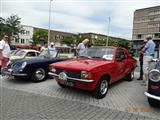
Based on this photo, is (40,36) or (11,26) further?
(40,36)

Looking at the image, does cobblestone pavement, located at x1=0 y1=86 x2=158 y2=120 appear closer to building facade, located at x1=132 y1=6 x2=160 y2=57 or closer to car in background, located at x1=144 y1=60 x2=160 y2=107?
car in background, located at x1=144 y1=60 x2=160 y2=107

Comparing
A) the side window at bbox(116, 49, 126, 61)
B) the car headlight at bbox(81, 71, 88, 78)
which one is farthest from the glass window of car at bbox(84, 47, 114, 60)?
the car headlight at bbox(81, 71, 88, 78)

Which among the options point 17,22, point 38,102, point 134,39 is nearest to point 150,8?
point 134,39

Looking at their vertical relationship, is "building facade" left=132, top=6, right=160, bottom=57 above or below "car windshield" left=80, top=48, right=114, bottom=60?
above

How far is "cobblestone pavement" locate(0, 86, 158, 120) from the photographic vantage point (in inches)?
148

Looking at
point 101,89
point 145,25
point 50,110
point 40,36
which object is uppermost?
point 145,25

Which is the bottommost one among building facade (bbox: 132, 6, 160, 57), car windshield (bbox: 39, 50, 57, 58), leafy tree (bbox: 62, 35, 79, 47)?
car windshield (bbox: 39, 50, 57, 58)

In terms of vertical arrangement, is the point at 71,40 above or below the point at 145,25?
below

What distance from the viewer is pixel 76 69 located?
4.79 meters

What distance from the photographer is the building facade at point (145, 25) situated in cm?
5997

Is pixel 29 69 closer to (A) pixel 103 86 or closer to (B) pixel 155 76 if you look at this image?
(A) pixel 103 86

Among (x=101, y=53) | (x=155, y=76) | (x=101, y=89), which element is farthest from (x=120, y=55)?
(x=155, y=76)

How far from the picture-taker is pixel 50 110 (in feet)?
13.6

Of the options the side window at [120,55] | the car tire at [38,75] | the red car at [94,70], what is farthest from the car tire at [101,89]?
the car tire at [38,75]
